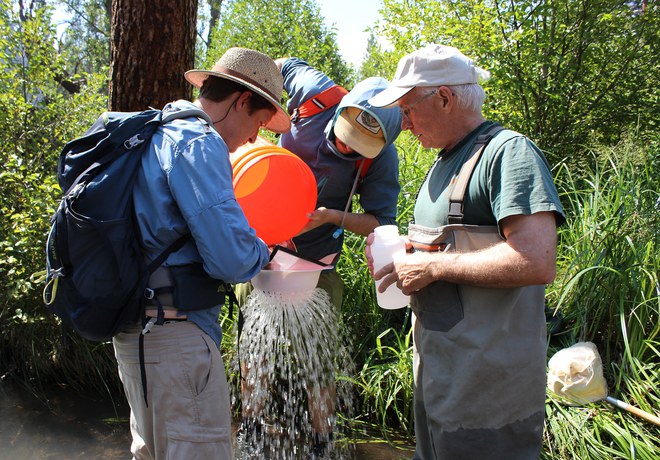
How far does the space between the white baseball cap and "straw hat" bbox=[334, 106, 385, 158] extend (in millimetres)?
787

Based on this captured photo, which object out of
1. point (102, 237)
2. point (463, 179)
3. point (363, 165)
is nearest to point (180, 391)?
point (102, 237)

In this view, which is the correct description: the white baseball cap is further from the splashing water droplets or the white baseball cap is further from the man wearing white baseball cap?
the splashing water droplets

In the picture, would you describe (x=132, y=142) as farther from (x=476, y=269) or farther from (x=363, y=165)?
(x=363, y=165)

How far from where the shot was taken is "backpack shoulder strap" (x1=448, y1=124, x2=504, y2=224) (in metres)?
1.79

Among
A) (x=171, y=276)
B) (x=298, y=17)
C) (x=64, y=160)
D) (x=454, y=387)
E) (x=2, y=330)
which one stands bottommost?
(x=2, y=330)

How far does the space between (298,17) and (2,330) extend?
6.12 m

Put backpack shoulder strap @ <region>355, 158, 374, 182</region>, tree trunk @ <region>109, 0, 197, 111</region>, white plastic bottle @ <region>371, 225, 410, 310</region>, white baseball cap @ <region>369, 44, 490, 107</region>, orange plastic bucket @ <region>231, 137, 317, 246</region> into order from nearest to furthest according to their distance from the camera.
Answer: white baseball cap @ <region>369, 44, 490, 107</region>
white plastic bottle @ <region>371, 225, 410, 310</region>
orange plastic bucket @ <region>231, 137, 317, 246</region>
backpack shoulder strap @ <region>355, 158, 374, 182</region>
tree trunk @ <region>109, 0, 197, 111</region>

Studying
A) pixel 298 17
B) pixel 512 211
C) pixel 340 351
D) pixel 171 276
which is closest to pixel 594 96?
pixel 340 351

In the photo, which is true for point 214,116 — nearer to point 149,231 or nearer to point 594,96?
point 149,231

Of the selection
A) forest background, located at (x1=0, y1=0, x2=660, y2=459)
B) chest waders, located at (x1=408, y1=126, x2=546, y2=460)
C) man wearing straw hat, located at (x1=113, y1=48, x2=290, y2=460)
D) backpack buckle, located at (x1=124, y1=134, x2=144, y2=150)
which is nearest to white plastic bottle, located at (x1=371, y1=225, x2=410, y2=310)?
chest waders, located at (x1=408, y1=126, x2=546, y2=460)

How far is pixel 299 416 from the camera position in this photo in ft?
11.8

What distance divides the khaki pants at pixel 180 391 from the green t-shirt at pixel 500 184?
0.86 m

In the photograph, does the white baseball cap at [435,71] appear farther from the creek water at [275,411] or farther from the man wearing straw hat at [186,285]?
the creek water at [275,411]

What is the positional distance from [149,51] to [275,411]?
88.9 inches
